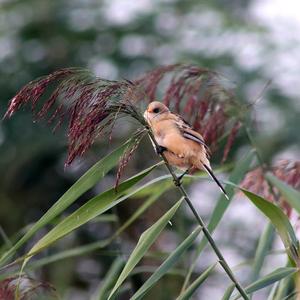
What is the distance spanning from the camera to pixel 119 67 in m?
8.81

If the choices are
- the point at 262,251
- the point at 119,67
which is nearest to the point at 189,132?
the point at 262,251

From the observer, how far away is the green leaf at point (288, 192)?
2.84 metres

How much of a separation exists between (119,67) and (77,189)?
20.9 feet

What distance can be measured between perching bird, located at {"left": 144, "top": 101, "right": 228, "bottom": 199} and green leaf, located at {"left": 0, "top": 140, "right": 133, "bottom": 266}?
0.39 m

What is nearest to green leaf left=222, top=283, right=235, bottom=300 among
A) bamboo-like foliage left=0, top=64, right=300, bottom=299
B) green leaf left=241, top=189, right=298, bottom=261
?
bamboo-like foliage left=0, top=64, right=300, bottom=299

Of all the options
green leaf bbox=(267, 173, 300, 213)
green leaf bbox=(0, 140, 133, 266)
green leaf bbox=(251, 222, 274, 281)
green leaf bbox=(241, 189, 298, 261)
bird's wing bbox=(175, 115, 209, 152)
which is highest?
green leaf bbox=(0, 140, 133, 266)

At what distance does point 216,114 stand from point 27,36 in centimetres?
626

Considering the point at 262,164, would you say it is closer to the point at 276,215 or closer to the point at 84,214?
the point at 276,215

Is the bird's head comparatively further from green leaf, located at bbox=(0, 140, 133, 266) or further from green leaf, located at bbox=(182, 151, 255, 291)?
green leaf, located at bbox=(0, 140, 133, 266)

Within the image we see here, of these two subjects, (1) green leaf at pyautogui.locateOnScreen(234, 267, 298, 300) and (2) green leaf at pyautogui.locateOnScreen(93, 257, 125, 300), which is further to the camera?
(2) green leaf at pyautogui.locateOnScreen(93, 257, 125, 300)

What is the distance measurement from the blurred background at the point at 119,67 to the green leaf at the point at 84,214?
14.4 feet

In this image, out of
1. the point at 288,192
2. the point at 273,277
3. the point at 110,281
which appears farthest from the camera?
the point at 110,281

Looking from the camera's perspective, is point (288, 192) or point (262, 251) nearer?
point (288, 192)

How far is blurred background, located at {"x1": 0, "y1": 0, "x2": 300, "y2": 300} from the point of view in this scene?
7578 millimetres
